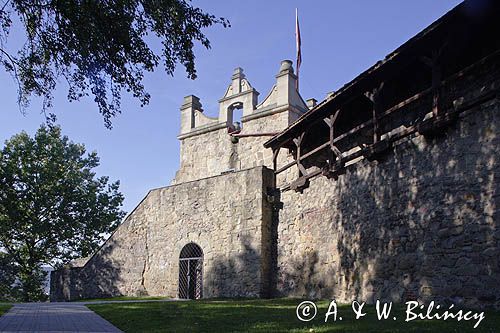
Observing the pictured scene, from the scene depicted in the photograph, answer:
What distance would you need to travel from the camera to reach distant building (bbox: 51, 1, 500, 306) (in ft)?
25.9

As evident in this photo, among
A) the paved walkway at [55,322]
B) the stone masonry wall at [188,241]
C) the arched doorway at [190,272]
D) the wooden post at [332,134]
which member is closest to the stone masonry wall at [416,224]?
the wooden post at [332,134]

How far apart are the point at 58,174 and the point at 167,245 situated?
41.9ft

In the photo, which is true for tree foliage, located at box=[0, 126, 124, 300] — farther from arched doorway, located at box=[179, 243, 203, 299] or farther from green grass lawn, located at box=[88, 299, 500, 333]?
green grass lawn, located at box=[88, 299, 500, 333]

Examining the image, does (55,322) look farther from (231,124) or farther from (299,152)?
(231,124)

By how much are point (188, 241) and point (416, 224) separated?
9154 mm

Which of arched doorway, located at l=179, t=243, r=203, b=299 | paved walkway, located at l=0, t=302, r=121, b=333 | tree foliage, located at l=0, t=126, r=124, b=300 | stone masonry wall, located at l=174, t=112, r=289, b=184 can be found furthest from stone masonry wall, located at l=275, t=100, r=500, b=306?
tree foliage, located at l=0, t=126, r=124, b=300

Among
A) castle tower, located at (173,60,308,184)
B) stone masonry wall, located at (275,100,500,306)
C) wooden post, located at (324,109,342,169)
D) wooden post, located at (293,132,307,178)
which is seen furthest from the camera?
castle tower, located at (173,60,308,184)

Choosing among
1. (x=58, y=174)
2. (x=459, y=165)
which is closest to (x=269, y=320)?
(x=459, y=165)

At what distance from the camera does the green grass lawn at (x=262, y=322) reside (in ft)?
20.1

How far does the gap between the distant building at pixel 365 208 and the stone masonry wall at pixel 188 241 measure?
0.15 feet

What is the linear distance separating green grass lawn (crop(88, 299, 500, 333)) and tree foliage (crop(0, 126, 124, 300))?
58.5 ft

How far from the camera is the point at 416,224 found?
8.88 meters

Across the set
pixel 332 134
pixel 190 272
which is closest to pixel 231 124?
pixel 190 272

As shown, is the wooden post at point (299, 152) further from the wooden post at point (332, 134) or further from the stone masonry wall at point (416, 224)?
the wooden post at point (332, 134)
